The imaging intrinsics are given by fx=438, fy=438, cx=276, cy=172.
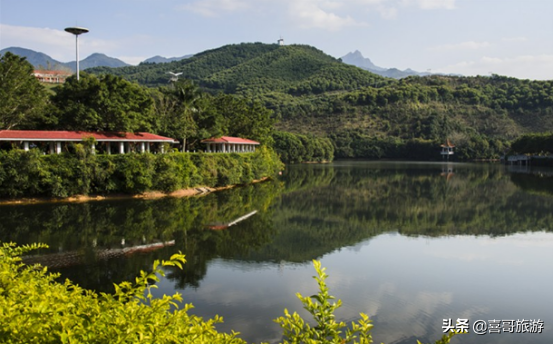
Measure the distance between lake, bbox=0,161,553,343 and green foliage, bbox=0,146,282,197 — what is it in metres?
1.81

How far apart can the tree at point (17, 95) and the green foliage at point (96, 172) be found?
5.63 m

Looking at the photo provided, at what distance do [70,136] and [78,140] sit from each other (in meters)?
0.69

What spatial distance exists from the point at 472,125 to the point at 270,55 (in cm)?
8709

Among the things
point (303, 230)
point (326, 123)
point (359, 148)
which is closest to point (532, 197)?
point (303, 230)

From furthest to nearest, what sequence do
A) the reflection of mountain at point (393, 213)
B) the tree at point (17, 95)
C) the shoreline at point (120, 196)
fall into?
the tree at point (17, 95) < the shoreline at point (120, 196) < the reflection of mountain at point (393, 213)

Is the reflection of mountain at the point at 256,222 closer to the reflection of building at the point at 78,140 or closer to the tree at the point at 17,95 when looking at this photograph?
the reflection of building at the point at 78,140

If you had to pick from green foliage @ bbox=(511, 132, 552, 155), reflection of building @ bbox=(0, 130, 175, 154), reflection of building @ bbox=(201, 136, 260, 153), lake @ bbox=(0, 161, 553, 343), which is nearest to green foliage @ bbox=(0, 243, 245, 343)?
lake @ bbox=(0, 161, 553, 343)

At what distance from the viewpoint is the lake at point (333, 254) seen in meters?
11.2

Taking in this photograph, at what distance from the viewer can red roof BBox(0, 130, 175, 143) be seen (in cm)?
2929

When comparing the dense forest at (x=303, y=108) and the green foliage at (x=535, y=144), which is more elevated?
the dense forest at (x=303, y=108)

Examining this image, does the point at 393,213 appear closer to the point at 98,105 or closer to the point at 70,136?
the point at 70,136

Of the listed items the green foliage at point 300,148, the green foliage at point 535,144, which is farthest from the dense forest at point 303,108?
the green foliage at point 535,144

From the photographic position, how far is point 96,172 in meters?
29.2

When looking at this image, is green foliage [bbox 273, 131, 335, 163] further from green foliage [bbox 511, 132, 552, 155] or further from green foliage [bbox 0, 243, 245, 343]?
green foliage [bbox 0, 243, 245, 343]
